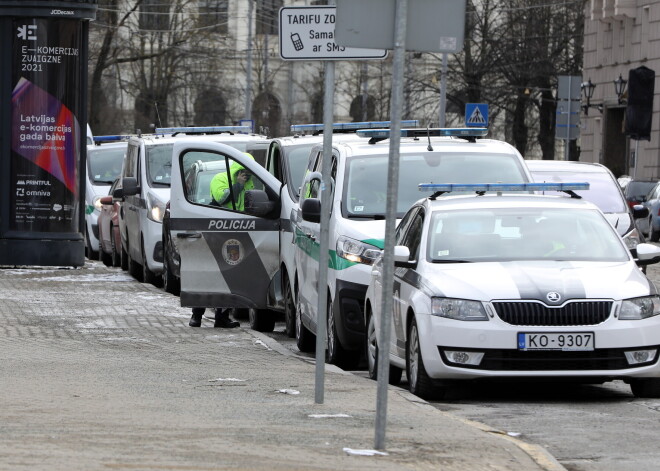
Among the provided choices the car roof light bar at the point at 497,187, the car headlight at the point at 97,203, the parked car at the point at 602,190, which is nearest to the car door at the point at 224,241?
the car roof light bar at the point at 497,187

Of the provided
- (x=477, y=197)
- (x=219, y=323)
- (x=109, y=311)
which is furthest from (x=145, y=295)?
(x=477, y=197)

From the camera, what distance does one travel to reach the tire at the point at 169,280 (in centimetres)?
2009

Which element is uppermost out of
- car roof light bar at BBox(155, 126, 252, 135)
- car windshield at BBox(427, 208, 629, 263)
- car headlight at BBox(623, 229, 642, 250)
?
car roof light bar at BBox(155, 126, 252, 135)

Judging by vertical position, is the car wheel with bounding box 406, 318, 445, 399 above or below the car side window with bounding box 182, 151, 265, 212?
below

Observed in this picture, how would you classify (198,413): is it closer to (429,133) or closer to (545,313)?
(545,313)

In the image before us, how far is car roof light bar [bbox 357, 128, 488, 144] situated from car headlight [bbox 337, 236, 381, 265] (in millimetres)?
1783

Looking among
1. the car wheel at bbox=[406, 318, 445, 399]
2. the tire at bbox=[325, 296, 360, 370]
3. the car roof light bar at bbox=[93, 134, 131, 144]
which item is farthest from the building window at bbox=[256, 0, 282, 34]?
the car wheel at bbox=[406, 318, 445, 399]

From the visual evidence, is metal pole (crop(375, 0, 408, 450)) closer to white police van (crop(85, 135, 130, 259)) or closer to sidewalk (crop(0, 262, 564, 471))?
sidewalk (crop(0, 262, 564, 471))

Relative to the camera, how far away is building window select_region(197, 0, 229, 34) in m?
58.7

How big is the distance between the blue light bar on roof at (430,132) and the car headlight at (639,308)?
4386mm

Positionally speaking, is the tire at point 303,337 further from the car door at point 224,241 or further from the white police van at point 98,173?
the white police van at point 98,173

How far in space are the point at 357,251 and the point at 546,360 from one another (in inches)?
109

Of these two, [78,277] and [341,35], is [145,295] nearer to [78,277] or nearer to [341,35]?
[78,277]

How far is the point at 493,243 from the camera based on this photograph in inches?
454
